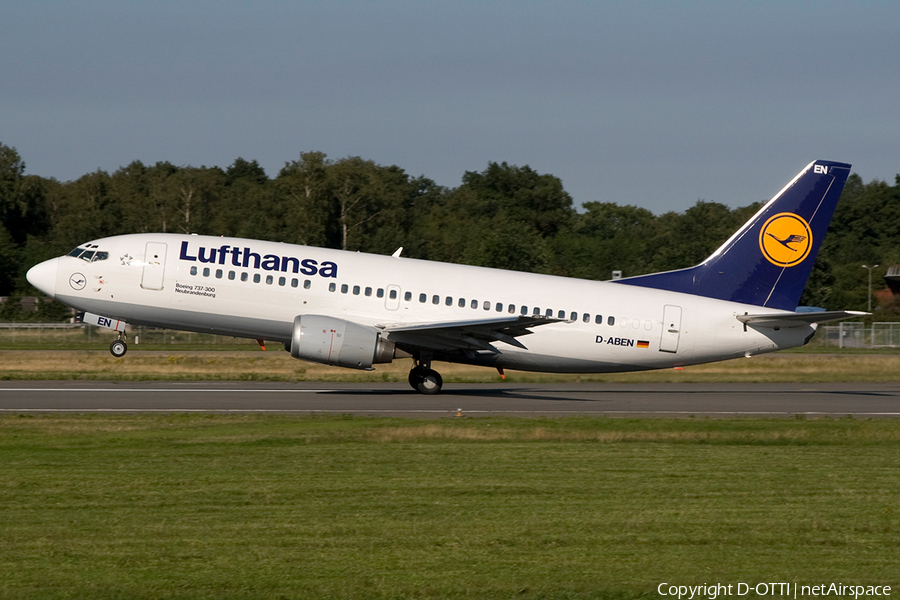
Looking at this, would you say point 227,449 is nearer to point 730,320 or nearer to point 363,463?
point 363,463

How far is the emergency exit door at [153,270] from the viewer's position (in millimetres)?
25875

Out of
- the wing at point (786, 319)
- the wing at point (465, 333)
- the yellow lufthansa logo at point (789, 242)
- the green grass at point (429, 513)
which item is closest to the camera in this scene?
the green grass at point (429, 513)

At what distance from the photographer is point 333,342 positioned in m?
24.8

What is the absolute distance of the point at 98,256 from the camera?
26.5 m

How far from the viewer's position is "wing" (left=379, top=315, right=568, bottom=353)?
24656mm

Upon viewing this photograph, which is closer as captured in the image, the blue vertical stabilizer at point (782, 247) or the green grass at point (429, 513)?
the green grass at point (429, 513)

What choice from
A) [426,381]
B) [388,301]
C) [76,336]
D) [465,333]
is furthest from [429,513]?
[76,336]

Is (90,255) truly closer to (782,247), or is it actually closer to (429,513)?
(429,513)

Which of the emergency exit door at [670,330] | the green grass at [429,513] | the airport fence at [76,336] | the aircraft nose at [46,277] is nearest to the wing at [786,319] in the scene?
the emergency exit door at [670,330]

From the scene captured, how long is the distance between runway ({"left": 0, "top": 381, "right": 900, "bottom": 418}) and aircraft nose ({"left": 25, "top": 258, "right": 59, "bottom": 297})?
2881mm

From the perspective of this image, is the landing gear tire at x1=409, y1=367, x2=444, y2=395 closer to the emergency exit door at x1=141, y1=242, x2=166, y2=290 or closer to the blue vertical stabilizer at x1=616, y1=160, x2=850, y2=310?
the blue vertical stabilizer at x1=616, y1=160, x2=850, y2=310

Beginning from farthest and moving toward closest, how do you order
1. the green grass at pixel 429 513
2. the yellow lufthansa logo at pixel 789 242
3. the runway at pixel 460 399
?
the yellow lufthansa logo at pixel 789 242 → the runway at pixel 460 399 → the green grass at pixel 429 513

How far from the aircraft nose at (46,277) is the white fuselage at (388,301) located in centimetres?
9

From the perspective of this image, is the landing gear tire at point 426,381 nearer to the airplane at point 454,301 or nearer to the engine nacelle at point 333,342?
the airplane at point 454,301
